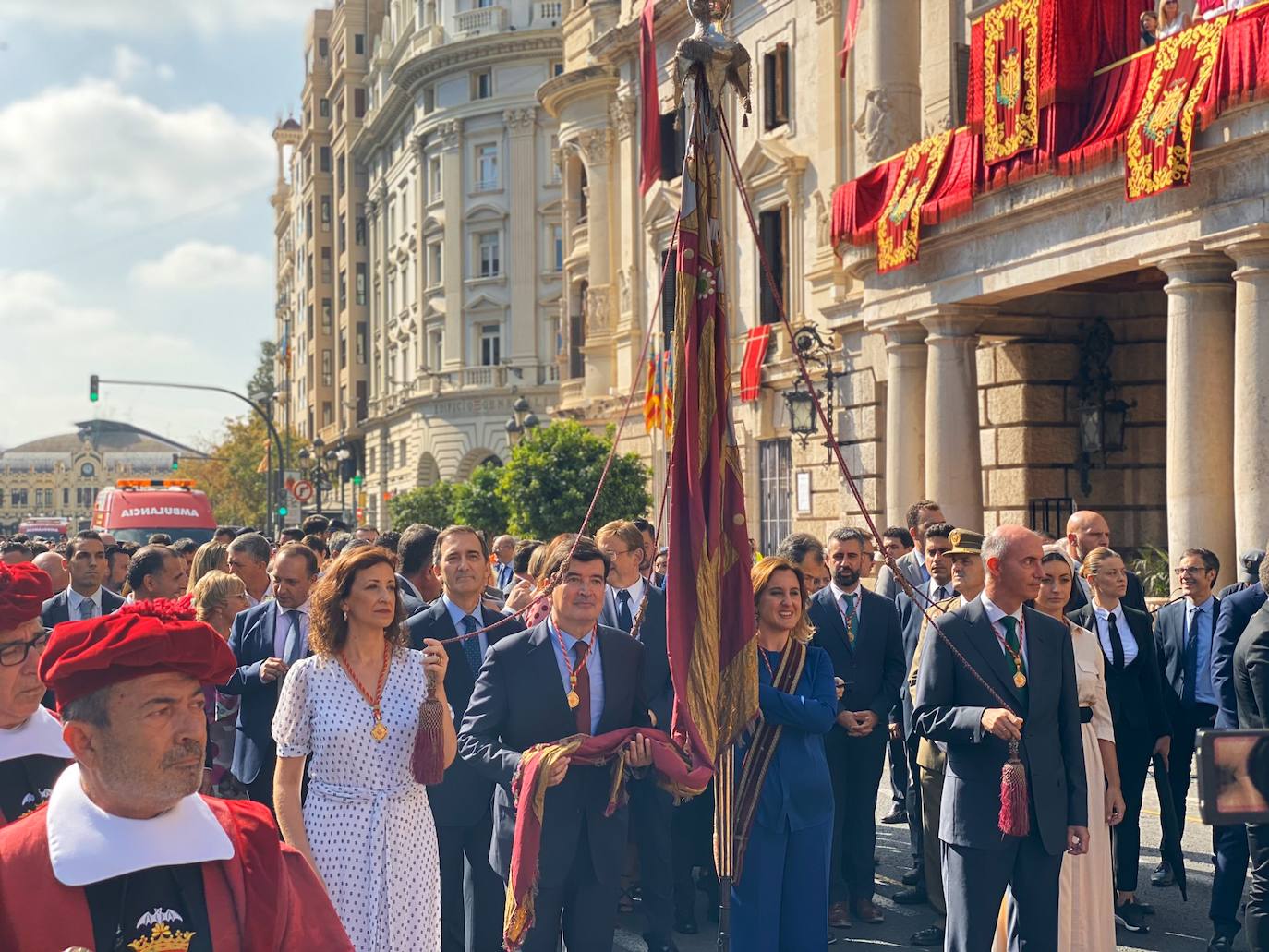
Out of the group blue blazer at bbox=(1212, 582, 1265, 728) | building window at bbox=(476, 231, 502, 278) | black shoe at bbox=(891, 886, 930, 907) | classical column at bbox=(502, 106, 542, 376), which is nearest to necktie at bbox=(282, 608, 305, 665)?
black shoe at bbox=(891, 886, 930, 907)

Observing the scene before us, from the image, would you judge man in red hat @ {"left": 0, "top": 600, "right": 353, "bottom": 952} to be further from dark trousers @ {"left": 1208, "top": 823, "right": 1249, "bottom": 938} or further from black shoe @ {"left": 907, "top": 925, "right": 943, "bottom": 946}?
dark trousers @ {"left": 1208, "top": 823, "right": 1249, "bottom": 938}

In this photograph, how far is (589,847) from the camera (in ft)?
20.9

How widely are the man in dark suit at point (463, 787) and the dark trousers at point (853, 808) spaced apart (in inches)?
87.3

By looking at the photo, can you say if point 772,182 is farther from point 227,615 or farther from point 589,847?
point 589,847

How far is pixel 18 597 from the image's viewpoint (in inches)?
189

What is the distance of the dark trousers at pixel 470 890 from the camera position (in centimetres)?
714

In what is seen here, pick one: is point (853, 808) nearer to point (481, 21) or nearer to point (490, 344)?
point (490, 344)

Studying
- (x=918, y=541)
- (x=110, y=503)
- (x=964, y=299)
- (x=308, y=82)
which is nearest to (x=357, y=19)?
(x=308, y=82)

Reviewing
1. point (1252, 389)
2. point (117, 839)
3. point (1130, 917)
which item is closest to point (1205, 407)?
point (1252, 389)

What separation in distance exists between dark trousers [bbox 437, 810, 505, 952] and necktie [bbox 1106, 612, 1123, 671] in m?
3.73

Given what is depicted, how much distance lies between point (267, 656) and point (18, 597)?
3050mm

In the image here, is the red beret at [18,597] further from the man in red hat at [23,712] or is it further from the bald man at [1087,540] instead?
the bald man at [1087,540]

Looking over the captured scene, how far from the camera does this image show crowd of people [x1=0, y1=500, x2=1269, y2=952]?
3.06m

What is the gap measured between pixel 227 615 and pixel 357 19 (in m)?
71.9
